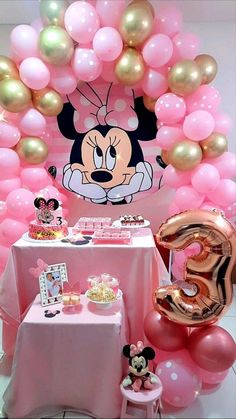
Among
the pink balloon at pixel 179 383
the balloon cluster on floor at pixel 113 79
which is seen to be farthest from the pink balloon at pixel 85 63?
the pink balloon at pixel 179 383

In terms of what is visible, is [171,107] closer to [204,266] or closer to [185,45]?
[185,45]

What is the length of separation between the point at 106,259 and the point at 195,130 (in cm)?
101

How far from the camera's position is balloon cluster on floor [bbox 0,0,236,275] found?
2156mm

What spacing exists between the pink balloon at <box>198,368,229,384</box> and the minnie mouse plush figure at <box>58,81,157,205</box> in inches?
57.5

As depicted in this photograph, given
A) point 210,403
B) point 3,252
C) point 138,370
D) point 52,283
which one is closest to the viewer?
point 138,370

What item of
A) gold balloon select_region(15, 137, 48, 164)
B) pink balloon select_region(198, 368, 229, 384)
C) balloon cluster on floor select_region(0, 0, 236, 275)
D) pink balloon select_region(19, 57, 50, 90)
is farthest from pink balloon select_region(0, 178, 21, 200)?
pink balloon select_region(198, 368, 229, 384)

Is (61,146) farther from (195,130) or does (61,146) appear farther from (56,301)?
(56,301)

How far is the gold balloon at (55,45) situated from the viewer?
2.13 metres

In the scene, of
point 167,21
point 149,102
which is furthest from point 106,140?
point 167,21

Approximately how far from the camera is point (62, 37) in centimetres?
214

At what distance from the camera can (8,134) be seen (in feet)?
7.57

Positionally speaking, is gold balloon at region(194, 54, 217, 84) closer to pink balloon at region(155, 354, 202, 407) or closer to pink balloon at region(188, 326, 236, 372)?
pink balloon at region(188, 326, 236, 372)

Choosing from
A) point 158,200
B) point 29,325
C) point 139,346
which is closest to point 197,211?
point 139,346

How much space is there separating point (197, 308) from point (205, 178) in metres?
0.89
